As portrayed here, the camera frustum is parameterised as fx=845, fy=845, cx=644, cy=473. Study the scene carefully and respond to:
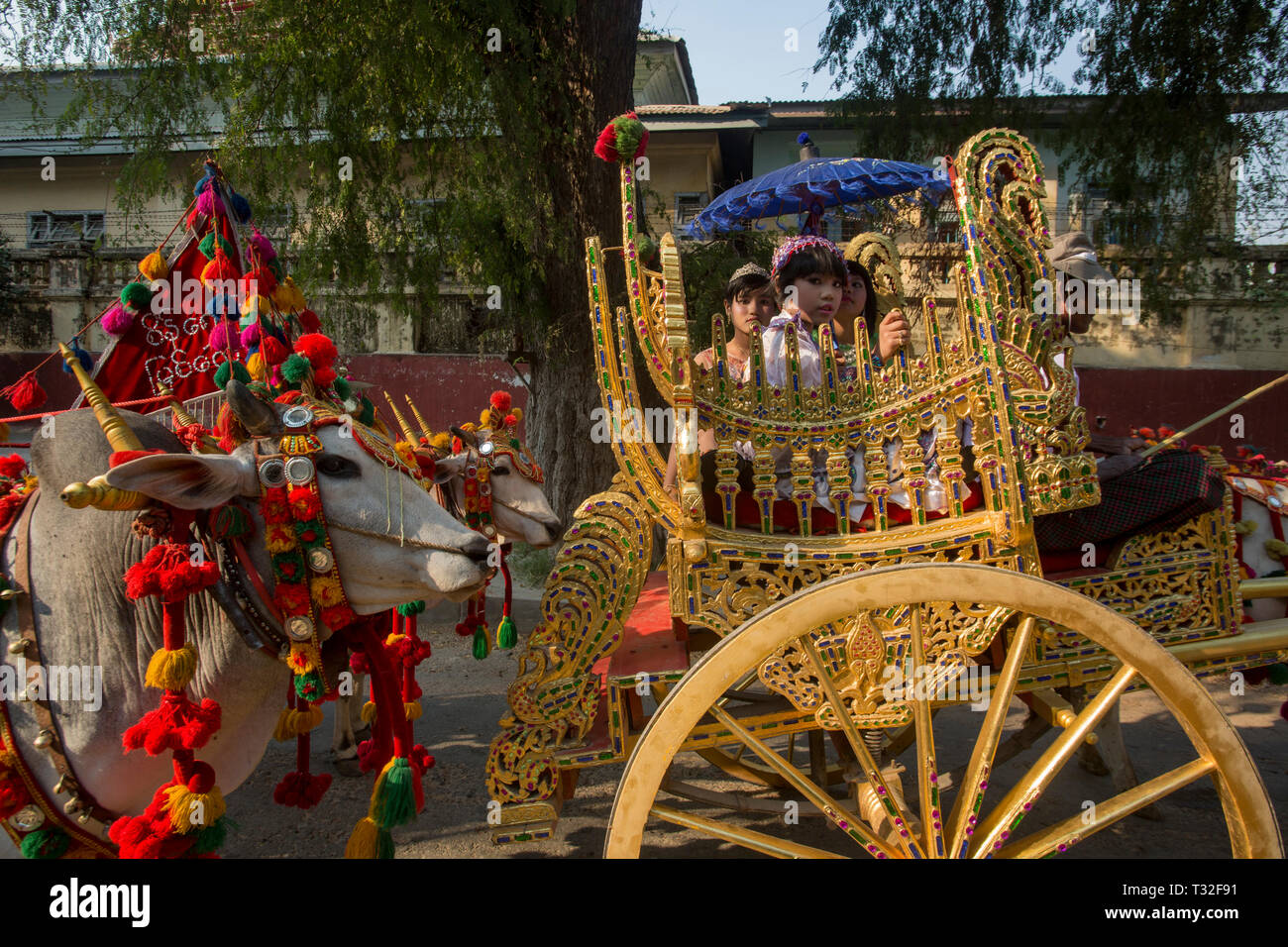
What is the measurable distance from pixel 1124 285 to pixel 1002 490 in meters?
7.53

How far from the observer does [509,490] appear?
411cm

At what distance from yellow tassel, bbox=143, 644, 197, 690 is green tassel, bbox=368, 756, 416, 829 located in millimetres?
523

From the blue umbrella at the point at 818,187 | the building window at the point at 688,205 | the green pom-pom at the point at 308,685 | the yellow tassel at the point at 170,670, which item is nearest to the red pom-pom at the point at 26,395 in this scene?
the yellow tassel at the point at 170,670

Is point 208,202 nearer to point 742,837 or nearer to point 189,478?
point 189,478

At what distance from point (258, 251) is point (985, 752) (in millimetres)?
2742

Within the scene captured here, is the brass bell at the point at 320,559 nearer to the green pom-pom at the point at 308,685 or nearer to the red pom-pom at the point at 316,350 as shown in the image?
the green pom-pom at the point at 308,685

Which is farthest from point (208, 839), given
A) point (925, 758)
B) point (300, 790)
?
point (925, 758)

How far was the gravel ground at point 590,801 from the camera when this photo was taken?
309cm

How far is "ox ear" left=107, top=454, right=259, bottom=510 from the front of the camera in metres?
1.65

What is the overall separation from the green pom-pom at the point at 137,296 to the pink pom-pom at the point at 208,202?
0.32 m

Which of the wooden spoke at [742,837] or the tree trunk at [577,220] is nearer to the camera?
the wooden spoke at [742,837]

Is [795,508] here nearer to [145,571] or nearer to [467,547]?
[467,547]
